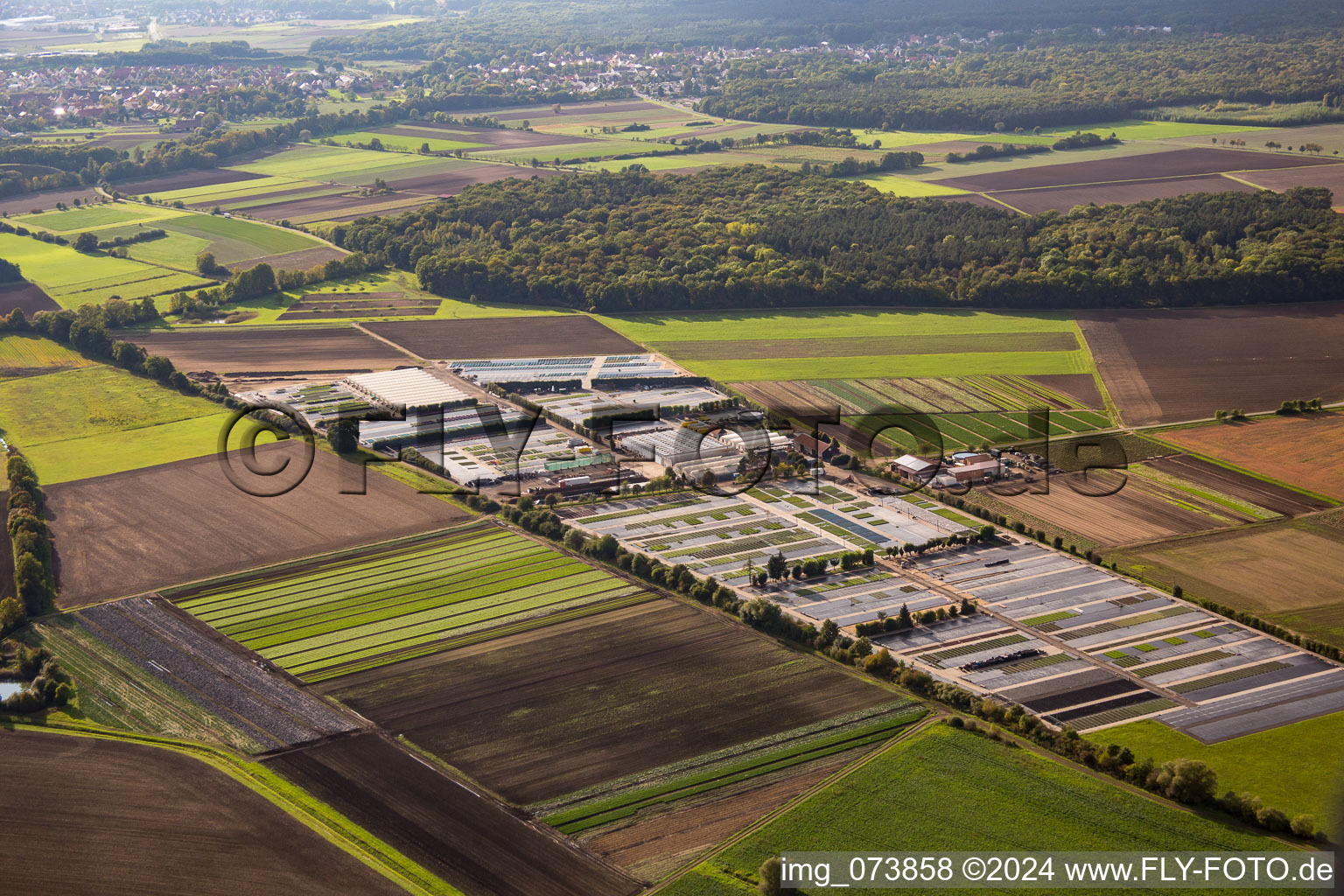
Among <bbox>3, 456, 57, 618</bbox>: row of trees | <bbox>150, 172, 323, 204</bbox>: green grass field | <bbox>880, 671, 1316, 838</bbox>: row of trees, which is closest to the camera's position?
<bbox>880, 671, 1316, 838</bbox>: row of trees

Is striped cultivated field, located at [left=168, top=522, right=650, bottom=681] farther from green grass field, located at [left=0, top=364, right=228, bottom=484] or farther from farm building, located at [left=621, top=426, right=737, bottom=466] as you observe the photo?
green grass field, located at [left=0, top=364, right=228, bottom=484]

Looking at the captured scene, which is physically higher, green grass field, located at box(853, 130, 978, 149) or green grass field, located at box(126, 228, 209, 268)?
green grass field, located at box(853, 130, 978, 149)

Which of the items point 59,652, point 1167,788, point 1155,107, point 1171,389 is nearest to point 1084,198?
point 1171,389

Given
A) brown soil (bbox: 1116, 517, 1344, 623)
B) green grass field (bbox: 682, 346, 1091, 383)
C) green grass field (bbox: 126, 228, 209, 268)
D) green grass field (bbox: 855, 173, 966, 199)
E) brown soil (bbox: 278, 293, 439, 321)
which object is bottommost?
brown soil (bbox: 1116, 517, 1344, 623)

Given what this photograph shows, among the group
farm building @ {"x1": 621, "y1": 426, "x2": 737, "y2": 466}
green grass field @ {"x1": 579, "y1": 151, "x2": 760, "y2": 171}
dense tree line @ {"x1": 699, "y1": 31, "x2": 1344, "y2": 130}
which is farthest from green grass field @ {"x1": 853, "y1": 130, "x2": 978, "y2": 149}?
farm building @ {"x1": 621, "y1": 426, "x2": 737, "y2": 466}

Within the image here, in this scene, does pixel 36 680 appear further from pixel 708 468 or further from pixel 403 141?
pixel 403 141

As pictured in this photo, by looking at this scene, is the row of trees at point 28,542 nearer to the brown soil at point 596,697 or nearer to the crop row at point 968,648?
the brown soil at point 596,697
